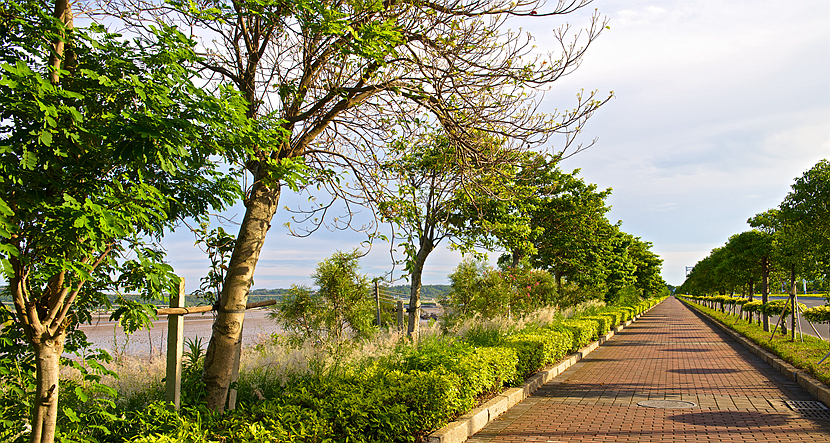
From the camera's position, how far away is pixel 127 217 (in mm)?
2676

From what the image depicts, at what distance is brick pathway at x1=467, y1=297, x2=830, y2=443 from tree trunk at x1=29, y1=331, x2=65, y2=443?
4447 mm

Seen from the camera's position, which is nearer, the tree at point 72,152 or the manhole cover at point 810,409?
the tree at point 72,152

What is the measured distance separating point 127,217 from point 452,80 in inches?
171

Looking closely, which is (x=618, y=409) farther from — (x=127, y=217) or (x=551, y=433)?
(x=127, y=217)

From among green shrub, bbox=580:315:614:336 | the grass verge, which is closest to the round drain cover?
the grass verge

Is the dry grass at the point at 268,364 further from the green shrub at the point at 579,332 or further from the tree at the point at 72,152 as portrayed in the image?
the green shrub at the point at 579,332

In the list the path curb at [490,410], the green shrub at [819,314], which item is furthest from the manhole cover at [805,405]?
the green shrub at [819,314]

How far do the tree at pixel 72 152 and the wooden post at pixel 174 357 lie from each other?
1.40 metres

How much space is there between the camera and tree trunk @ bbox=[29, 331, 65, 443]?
9.76ft

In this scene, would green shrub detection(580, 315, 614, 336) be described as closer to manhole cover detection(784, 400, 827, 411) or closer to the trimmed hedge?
the trimmed hedge

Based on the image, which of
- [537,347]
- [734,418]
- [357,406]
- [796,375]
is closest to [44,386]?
[357,406]

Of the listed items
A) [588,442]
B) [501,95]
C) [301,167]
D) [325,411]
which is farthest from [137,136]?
[588,442]

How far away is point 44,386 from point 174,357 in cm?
165

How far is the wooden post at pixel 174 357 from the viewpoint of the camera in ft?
15.1
